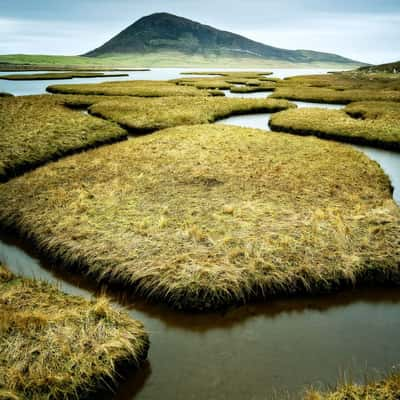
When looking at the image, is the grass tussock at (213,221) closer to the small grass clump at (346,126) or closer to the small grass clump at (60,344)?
the small grass clump at (60,344)

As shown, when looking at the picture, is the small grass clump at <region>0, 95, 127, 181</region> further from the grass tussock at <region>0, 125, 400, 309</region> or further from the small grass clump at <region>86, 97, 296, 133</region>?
the small grass clump at <region>86, 97, 296, 133</region>

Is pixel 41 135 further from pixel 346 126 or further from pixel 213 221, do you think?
pixel 346 126

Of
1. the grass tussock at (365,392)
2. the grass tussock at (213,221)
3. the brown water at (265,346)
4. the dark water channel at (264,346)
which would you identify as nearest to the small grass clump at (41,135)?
the grass tussock at (213,221)

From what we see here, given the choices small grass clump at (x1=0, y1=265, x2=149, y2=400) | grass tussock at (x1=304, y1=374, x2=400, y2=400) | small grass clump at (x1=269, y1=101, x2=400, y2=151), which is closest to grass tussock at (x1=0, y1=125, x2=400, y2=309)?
small grass clump at (x1=0, y1=265, x2=149, y2=400)

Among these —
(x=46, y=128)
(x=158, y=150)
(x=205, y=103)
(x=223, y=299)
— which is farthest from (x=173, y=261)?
(x=205, y=103)

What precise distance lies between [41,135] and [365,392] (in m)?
21.0

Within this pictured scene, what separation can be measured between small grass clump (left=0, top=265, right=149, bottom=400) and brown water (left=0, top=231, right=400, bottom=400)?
0.39 meters

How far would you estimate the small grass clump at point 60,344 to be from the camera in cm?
491

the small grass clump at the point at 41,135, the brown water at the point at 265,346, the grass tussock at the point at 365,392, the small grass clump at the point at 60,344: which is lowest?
the brown water at the point at 265,346

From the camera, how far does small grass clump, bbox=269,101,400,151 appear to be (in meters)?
23.6

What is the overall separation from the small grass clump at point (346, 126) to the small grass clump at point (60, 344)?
21.9 meters

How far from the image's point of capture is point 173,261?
800 centimetres

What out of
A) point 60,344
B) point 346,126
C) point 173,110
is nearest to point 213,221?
point 60,344

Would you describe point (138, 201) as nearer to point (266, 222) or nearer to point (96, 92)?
point (266, 222)
